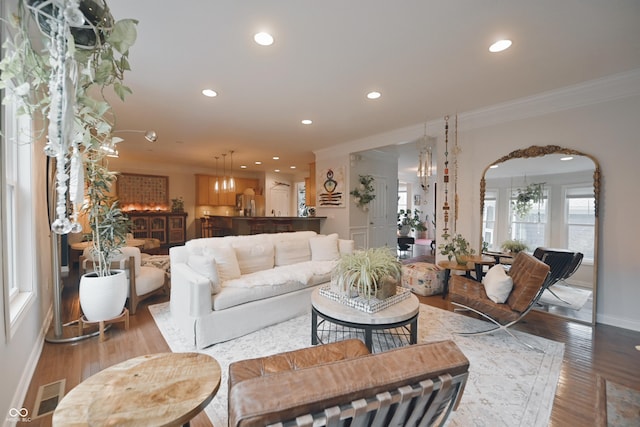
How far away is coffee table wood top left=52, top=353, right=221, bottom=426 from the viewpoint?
3.09 feet

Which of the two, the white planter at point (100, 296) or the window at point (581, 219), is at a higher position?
the window at point (581, 219)

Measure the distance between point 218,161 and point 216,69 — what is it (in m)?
5.57

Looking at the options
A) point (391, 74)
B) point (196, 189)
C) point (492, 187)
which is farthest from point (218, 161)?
point (492, 187)

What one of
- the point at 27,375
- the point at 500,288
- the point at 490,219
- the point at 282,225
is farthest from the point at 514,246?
the point at 27,375

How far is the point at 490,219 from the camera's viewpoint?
3926mm

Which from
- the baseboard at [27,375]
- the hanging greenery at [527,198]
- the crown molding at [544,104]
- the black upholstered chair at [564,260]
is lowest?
the baseboard at [27,375]

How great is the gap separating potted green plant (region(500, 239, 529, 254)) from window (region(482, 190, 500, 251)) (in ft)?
0.33

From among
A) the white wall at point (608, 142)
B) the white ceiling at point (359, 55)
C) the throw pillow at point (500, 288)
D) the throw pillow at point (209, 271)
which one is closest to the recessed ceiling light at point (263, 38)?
the white ceiling at point (359, 55)

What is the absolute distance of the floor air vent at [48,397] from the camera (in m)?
1.69

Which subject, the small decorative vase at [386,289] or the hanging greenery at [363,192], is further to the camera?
the hanging greenery at [363,192]

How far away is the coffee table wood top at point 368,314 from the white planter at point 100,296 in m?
1.93

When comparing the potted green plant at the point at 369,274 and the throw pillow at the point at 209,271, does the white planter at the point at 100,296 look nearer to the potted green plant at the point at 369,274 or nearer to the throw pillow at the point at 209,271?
the throw pillow at the point at 209,271

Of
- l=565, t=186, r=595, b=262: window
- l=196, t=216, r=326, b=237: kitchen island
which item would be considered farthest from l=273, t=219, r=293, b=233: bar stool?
l=565, t=186, r=595, b=262: window

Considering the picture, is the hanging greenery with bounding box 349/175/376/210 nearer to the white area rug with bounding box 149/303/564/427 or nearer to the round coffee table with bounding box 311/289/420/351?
the white area rug with bounding box 149/303/564/427
